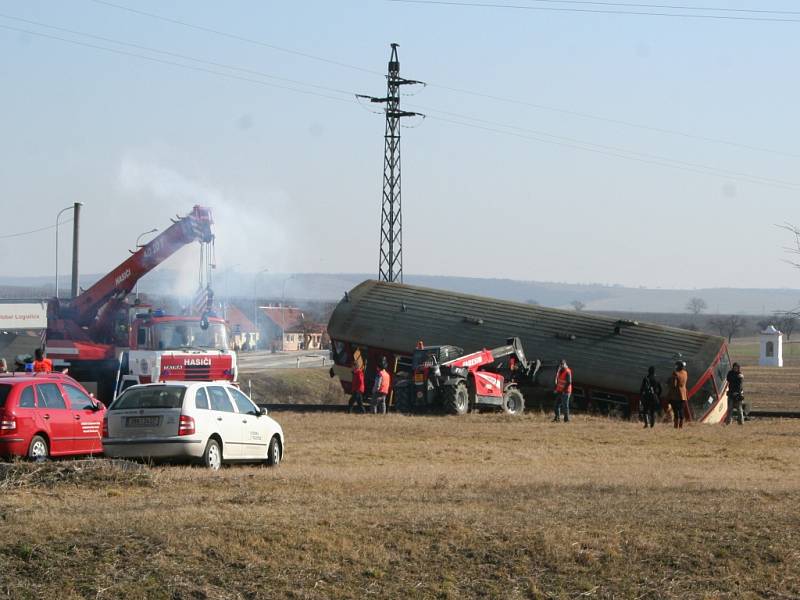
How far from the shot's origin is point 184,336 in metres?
30.0

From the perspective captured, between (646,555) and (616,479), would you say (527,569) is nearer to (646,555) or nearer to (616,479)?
(646,555)

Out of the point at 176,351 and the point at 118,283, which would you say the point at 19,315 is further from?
the point at 176,351

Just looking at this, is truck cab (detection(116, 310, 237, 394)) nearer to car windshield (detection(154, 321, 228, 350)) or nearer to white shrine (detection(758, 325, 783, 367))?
car windshield (detection(154, 321, 228, 350))

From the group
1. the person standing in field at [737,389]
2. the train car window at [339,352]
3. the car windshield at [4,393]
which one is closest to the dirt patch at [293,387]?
the train car window at [339,352]

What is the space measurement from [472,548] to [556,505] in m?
2.30

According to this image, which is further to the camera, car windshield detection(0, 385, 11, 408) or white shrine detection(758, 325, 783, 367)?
white shrine detection(758, 325, 783, 367)

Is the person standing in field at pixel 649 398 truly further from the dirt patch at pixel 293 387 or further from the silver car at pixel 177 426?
the dirt patch at pixel 293 387

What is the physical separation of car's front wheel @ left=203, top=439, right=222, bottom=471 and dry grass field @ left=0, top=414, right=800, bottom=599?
625 millimetres

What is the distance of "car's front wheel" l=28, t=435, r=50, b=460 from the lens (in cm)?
1759

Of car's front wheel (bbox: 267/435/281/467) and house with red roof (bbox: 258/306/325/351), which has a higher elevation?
house with red roof (bbox: 258/306/325/351)

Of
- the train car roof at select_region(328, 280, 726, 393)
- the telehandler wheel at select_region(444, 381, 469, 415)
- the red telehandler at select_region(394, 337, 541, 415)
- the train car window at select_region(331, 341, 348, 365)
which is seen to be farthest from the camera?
the train car window at select_region(331, 341, 348, 365)

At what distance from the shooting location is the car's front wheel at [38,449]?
693 inches

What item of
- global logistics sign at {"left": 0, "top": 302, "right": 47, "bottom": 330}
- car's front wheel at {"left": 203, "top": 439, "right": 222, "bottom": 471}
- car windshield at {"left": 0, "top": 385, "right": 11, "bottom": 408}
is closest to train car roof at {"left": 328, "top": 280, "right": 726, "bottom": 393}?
global logistics sign at {"left": 0, "top": 302, "right": 47, "bottom": 330}

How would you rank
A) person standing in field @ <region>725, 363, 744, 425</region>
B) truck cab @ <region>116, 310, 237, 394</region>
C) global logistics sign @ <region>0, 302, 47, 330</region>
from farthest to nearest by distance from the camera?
global logistics sign @ <region>0, 302, 47, 330</region>, person standing in field @ <region>725, 363, 744, 425</region>, truck cab @ <region>116, 310, 237, 394</region>
